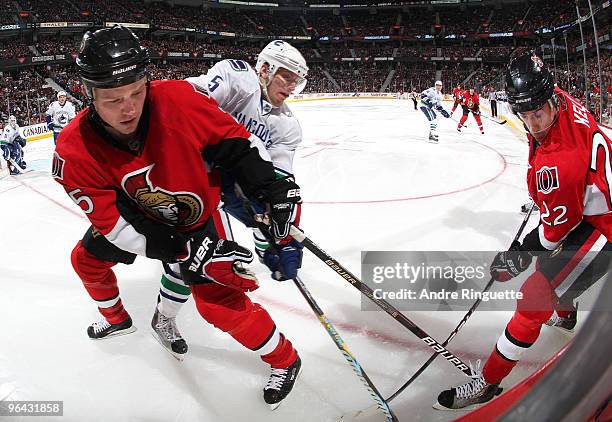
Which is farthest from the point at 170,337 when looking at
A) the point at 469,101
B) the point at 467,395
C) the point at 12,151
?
the point at 469,101

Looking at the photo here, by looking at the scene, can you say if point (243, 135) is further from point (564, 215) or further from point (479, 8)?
point (479, 8)

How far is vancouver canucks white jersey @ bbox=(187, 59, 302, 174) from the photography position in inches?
96.3

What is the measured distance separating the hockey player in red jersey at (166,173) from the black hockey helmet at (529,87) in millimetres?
909

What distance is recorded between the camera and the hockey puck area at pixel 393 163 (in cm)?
505

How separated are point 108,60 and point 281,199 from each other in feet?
2.46

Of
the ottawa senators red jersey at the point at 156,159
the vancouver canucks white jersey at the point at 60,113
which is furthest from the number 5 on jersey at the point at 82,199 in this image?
the vancouver canucks white jersey at the point at 60,113

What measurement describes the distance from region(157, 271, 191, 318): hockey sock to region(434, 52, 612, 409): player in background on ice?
128 cm

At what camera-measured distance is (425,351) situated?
221 centimetres

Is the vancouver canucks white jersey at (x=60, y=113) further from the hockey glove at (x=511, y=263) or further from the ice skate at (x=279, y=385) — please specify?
the hockey glove at (x=511, y=263)

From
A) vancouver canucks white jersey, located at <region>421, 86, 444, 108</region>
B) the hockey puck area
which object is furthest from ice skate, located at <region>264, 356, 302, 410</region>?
vancouver canucks white jersey, located at <region>421, 86, 444, 108</region>

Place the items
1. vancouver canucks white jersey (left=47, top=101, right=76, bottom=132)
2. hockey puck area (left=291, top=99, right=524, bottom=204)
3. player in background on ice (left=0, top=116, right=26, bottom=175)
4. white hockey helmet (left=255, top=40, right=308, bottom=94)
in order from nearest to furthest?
white hockey helmet (left=255, top=40, right=308, bottom=94), hockey puck area (left=291, top=99, right=524, bottom=204), player in background on ice (left=0, top=116, right=26, bottom=175), vancouver canucks white jersey (left=47, top=101, right=76, bottom=132)

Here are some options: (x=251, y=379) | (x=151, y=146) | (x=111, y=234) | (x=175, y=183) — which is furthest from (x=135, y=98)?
(x=251, y=379)

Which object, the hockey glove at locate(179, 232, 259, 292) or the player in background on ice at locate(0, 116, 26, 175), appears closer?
the hockey glove at locate(179, 232, 259, 292)

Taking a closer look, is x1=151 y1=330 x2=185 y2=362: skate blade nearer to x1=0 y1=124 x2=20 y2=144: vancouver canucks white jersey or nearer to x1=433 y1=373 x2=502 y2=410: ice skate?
x1=433 y1=373 x2=502 y2=410: ice skate
